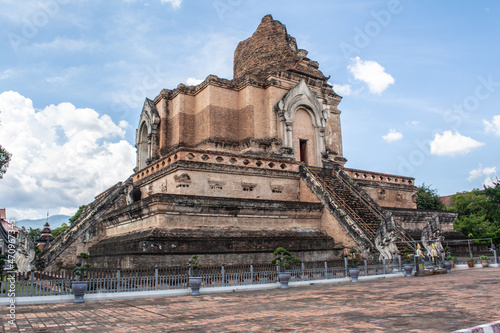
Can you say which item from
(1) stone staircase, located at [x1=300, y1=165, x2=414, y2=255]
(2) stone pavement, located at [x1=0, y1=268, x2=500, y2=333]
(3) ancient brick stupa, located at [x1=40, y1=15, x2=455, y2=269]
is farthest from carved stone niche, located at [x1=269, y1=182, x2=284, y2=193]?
(2) stone pavement, located at [x1=0, y1=268, x2=500, y2=333]

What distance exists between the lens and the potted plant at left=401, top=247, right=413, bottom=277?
16.1 metres

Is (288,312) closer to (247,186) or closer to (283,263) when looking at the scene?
(283,263)

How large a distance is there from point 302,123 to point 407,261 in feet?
38.3

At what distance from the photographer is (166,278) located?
12477mm

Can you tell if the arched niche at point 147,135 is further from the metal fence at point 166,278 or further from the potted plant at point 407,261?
the potted plant at point 407,261

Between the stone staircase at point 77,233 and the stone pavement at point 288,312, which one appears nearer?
A: the stone pavement at point 288,312

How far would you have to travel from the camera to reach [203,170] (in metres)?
18.4

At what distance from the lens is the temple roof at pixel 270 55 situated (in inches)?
1071

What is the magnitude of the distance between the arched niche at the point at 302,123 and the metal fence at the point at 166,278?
9925 mm

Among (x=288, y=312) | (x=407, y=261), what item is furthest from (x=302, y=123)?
(x=288, y=312)

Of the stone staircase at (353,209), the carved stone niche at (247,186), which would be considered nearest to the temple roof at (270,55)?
the stone staircase at (353,209)

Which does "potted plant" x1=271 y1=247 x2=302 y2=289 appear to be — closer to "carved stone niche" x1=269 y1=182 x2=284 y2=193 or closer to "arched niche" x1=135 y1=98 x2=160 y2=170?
"carved stone niche" x1=269 y1=182 x2=284 y2=193

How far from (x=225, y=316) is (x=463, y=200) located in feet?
121

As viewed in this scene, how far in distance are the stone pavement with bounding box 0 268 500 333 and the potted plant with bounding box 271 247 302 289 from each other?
3.64 feet
